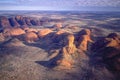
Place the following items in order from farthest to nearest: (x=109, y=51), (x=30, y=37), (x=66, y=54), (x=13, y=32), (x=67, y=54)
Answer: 1. (x=13, y=32)
2. (x=30, y=37)
3. (x=67, y=54)
4. (x=66, y=54)
5. (x=109, y=51)

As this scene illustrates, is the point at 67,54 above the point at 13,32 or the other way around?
the other way around

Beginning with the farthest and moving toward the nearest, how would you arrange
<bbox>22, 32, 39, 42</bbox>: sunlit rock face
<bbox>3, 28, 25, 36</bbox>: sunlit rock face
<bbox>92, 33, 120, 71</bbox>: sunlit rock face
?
<bbox>3, 28, 25, 36</bbox>: sunlit rock face
<bbox>22, 32, 39, 42</bbox>: sunlit rock face
<bbox>92, 33, 120, 71</bbox>: sunlit rock face

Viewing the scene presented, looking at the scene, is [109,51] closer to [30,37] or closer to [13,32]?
[30,37]

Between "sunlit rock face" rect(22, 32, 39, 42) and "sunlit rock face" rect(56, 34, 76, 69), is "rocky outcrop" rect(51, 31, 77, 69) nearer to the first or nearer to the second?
"sunlit rock face" rect(56, 34, 76, 69)

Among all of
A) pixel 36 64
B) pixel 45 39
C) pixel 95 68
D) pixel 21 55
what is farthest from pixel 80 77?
pixel 45 39

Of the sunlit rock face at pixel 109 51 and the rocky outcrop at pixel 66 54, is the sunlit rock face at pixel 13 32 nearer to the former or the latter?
the rocky outcrop at pixel 66 54

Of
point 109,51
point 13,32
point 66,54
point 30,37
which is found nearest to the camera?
point 109,51

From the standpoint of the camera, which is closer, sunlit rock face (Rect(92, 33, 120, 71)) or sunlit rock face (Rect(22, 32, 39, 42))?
sunlit rock face (Rect(92, 33, 120, 71))

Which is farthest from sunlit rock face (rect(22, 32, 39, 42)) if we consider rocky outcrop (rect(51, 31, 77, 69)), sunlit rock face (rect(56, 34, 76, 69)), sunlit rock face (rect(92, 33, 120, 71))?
sunlit rock face (rect(92, 33, 120, 71))

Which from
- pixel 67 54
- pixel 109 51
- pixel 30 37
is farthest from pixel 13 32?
pixel 109 51
